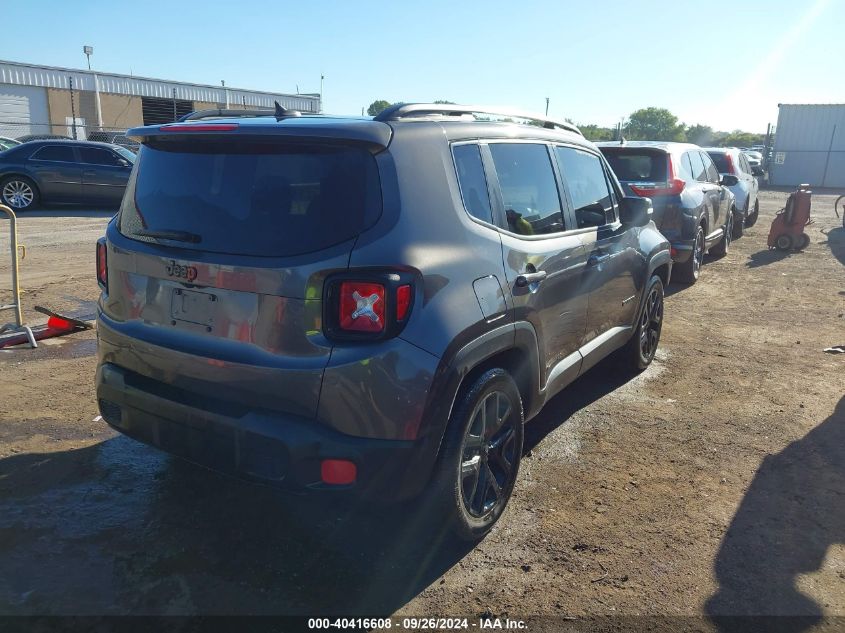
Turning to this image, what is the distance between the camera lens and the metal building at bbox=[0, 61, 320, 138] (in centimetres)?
3106

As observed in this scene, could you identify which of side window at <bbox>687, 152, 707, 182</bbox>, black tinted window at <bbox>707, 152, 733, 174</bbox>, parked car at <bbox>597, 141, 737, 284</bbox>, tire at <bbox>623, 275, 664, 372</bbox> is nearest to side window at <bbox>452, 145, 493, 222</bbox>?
tire at <bbox>623, 275, 664, 372</bbox>

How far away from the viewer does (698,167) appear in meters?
9.99

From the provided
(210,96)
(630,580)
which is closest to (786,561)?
(630,580)

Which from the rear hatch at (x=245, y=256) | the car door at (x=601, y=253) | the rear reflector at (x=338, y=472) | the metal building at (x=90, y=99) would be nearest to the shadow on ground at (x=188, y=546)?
the rear reflector at (x=338, y=472)

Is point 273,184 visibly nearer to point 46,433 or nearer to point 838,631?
point 46,433

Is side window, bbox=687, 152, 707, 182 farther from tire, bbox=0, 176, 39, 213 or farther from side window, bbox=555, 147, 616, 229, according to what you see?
tire, bbox=0, 176, 39, 213

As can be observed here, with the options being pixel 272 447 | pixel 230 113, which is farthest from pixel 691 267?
pixel 272 447

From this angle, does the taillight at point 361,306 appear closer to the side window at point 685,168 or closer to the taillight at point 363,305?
the taillight at point 363,305

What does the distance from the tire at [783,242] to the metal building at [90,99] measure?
71.8ft

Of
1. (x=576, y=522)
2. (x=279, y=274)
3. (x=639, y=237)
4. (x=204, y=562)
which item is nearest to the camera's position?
(x=279, y=274)

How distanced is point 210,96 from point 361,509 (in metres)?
39.9

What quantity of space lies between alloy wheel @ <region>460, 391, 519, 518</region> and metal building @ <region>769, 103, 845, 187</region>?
36.9m

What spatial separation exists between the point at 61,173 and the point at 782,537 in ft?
50.2

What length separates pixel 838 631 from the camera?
8.85ft
